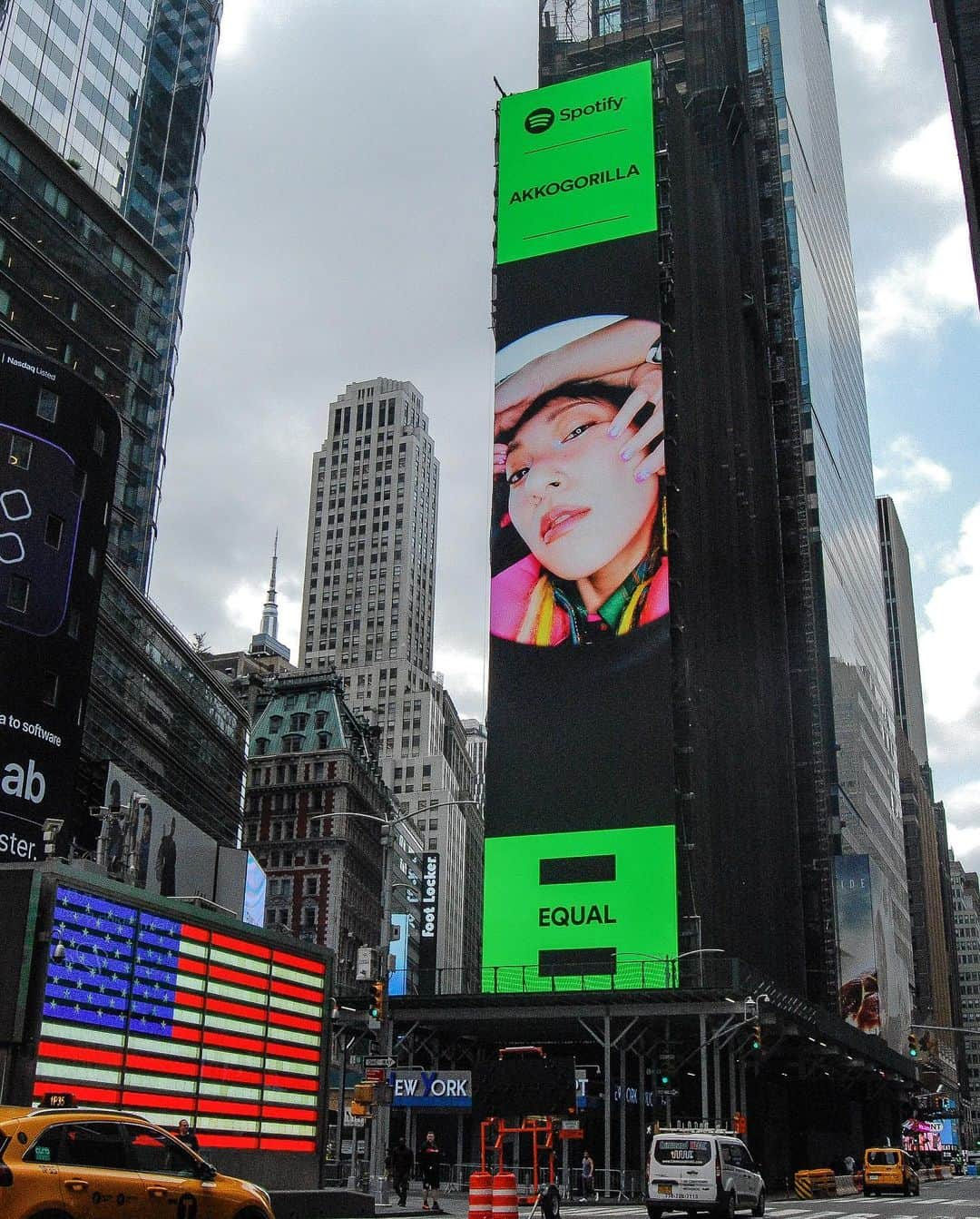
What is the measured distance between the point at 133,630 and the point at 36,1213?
6767 centimetres

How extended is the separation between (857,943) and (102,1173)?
107340 mm

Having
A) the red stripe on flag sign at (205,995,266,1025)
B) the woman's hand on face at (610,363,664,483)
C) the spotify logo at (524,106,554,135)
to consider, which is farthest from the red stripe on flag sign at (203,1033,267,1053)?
the spotify logo at (524,106,554,135)

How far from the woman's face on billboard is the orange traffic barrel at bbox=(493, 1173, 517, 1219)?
179 feet

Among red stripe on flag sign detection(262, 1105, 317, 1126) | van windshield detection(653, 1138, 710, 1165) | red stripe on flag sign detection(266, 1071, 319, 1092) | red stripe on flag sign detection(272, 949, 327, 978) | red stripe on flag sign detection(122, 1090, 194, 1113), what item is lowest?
van windshield detection(653, 1138, 710, 1165)

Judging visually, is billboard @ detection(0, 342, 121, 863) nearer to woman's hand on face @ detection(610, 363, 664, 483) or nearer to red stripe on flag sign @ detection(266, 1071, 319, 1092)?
red stripe on flag sign @ detection(266, 1071, 319, 1092)

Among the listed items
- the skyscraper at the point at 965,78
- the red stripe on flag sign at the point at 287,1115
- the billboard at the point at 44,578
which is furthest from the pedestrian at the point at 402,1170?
the skyscraper at the point at 965,78

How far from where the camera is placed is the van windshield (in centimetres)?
Result: 3019

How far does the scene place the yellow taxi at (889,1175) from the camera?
55.1 metres

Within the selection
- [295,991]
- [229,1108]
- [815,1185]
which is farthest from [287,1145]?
[815,1185]

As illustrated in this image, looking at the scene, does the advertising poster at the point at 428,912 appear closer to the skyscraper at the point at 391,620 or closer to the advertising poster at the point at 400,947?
the advertising poster at the point at 400,947

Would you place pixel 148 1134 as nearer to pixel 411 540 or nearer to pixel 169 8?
pixel 169 8

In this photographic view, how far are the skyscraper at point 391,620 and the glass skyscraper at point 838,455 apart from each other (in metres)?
59.2

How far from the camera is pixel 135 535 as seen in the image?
95.9 meters

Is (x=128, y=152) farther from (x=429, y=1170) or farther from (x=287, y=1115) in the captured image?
(x=287, y=1115)
